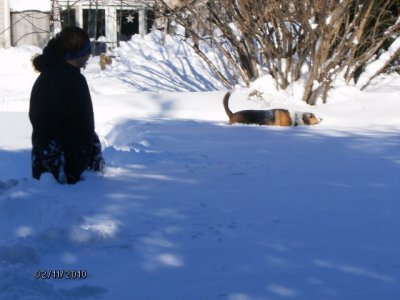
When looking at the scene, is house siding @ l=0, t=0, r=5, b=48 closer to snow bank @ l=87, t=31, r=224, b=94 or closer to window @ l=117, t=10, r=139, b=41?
window @ l=117, t=10, r=139, b=41

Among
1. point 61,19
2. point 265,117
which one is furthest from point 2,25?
point 265,117

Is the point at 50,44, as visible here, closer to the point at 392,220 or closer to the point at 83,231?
the point at 83,231

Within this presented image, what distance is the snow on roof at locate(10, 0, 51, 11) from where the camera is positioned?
80.9 ft

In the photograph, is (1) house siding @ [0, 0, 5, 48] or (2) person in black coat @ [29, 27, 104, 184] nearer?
(2) person in black coat @ [29, 27, 104, 184]

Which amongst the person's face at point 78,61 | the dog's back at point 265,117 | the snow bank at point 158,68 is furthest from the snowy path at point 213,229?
the snow bank at point 158,68

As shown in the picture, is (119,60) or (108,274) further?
(119,60)

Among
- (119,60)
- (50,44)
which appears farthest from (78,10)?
(50,44)

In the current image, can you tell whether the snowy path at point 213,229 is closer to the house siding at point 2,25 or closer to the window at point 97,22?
the house siding at point 2,25

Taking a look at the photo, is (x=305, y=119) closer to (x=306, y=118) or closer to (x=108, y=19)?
(x=306, y=118)

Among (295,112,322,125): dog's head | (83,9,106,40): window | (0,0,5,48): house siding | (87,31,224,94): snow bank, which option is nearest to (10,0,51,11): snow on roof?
(0,0,5,48): house siding

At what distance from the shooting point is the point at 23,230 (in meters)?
4.48

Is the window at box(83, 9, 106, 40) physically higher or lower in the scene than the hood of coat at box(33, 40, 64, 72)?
higher

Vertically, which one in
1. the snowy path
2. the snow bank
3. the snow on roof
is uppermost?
the snow on roof

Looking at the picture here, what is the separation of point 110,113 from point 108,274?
317 inches
